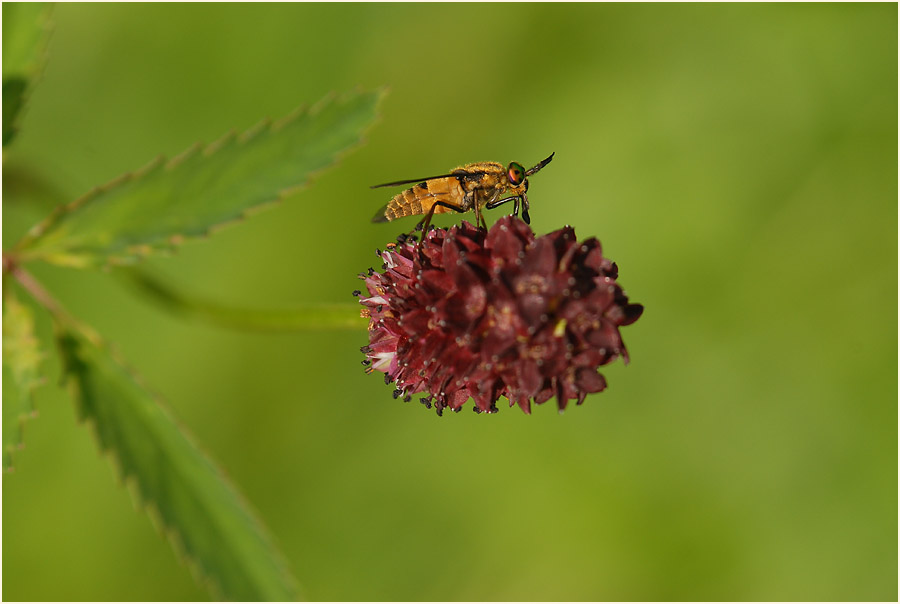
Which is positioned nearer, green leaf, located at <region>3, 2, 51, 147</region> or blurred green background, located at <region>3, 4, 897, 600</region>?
green leaf, located at <region>3, 2, 51, 147</region>

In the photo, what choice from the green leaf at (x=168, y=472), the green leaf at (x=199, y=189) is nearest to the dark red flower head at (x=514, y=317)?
the green leaf at (x=199, y=189)

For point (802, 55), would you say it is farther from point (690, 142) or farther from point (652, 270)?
point (652, 270)

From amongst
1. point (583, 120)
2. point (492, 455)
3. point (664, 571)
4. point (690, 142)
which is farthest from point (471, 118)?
point (664, 571)

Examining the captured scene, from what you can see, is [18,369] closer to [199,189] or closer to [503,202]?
[199,189]

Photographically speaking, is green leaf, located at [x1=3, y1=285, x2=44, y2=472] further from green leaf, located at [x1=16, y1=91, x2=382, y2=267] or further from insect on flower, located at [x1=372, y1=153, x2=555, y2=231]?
insect on flower, located at [x1=372, y1=153, x2=555, y2=231]

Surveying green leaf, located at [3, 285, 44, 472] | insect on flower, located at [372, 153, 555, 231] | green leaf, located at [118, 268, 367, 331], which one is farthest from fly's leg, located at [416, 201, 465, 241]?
green leaf, located at [3, 285, 44, 472]

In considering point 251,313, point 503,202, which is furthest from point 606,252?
point 251,313
